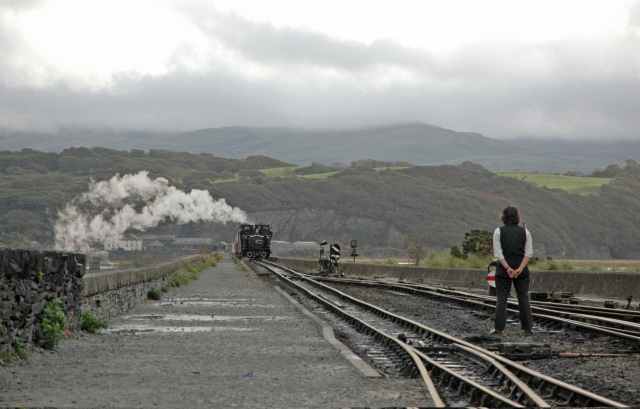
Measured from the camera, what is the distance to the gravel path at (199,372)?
935 cm

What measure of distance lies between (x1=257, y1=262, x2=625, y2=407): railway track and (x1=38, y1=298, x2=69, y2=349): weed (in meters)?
4.33

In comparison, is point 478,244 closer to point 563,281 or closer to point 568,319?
point 563,281

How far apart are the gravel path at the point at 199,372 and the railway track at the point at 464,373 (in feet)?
1.35

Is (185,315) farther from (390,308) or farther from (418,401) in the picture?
(418,401)

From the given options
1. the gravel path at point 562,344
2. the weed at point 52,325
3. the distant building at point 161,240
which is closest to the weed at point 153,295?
the gravel path at point 562,344

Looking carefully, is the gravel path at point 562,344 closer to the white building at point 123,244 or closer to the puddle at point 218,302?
the puddle at point 218,302

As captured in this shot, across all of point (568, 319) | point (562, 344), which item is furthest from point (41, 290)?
point (568, 319)

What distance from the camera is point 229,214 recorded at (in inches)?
6969

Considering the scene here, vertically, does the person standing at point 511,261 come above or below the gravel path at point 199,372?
above

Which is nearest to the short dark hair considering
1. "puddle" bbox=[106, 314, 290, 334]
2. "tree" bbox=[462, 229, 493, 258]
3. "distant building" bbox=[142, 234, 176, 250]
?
"puddle" bbox=[106, 314, 290, 334]

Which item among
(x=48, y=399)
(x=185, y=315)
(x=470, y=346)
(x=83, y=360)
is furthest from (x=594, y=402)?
(x=185, y=315)

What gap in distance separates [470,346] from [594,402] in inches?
166

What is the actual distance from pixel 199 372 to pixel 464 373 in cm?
312

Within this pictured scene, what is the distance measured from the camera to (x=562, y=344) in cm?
1407
